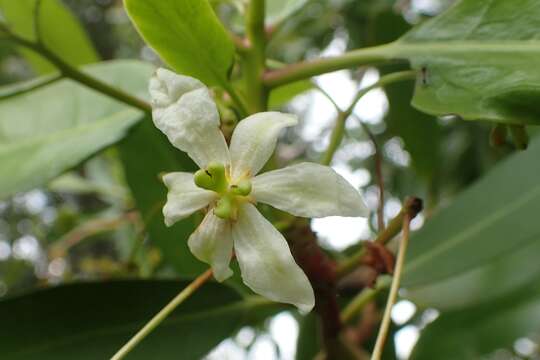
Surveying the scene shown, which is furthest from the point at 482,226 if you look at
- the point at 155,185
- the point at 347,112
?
the point at 155,185

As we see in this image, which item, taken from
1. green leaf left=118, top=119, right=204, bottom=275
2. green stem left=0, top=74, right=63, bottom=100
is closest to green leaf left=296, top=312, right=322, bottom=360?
green leaf left=118, top=119, right=204, bottom=275

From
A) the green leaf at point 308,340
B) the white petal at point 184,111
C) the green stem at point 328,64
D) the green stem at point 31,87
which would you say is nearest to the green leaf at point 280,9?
the green stem at point 328,64

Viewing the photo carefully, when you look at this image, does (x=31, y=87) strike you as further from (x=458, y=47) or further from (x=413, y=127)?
(x=413, y=127)

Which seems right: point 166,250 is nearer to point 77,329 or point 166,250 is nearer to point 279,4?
point 77,329

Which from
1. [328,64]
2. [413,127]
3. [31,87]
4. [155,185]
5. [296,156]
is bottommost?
[296,156]

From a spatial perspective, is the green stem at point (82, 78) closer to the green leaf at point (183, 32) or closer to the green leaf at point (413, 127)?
the green leaf at point (183, 32)

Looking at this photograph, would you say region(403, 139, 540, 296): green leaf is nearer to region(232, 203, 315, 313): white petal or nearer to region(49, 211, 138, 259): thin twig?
region(232, 203, 315, 313): white petal

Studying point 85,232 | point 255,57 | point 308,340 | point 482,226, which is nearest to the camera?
point 255,57
